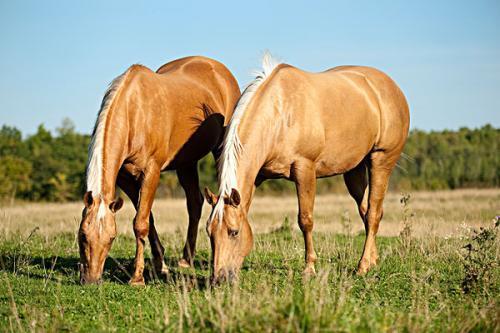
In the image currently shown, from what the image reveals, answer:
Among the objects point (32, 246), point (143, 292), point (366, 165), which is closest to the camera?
point (143, 292)

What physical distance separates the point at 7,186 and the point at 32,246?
2370 centimetres

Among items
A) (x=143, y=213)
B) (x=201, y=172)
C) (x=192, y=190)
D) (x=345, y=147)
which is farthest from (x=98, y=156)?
(x=201, y=172)

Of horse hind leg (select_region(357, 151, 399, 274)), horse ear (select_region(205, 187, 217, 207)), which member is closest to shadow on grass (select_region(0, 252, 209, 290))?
horse ear (select_region(205, 187, 217, 207))

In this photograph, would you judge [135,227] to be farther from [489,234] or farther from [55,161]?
[55,161]

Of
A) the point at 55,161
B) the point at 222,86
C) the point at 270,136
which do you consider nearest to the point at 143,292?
the point at 270,136

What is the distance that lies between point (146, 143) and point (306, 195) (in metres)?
2.02

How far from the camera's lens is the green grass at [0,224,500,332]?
160 inches

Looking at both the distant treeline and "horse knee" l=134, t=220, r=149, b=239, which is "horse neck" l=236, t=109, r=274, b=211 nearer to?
"horse knee" l=134, t=220, r=149, b=239

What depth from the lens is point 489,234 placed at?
6.14m

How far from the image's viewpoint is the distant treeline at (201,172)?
34375 millimetres

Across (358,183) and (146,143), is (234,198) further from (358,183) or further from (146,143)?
(358,183)

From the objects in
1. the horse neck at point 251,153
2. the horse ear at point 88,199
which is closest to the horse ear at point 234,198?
the horse neck at point 251,153

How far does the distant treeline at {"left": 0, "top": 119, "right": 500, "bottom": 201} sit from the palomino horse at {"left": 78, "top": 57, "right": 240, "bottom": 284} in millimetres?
23827

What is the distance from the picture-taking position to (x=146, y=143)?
7176mm
